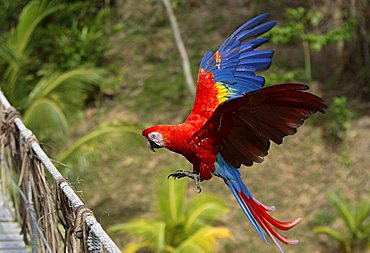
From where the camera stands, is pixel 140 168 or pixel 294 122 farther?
pixel 140 168

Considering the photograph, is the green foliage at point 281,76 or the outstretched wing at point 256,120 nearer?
the outstretched wing at point 256,120

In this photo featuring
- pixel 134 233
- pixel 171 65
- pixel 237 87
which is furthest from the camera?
pixel 171 65

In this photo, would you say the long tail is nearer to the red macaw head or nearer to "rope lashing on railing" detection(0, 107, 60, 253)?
the red macaw head

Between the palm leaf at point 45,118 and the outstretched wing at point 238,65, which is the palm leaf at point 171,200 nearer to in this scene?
the palm leaf at point 45,118

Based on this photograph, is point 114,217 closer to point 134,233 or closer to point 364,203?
point 134,233

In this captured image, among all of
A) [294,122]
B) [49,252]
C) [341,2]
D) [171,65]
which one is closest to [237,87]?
[294,122]

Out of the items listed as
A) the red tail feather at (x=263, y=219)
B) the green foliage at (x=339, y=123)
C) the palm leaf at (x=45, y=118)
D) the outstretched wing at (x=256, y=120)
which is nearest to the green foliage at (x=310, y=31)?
the green foliage at (x=339, y=123)

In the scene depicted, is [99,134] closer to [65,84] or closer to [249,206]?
[65,84]

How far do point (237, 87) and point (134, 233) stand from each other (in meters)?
3.51

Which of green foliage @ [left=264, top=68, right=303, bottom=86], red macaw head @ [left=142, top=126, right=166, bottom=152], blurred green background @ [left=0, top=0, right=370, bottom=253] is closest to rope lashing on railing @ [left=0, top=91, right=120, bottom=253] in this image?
red macaw head @ [left=142, top=126, right=166, bottom=152]

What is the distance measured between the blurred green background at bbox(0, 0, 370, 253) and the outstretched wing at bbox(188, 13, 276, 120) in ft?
8.18

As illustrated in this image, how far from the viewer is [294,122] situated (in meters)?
2.63

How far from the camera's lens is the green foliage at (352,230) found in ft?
22.1

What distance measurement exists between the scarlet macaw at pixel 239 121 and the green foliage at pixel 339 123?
15.1 ft
